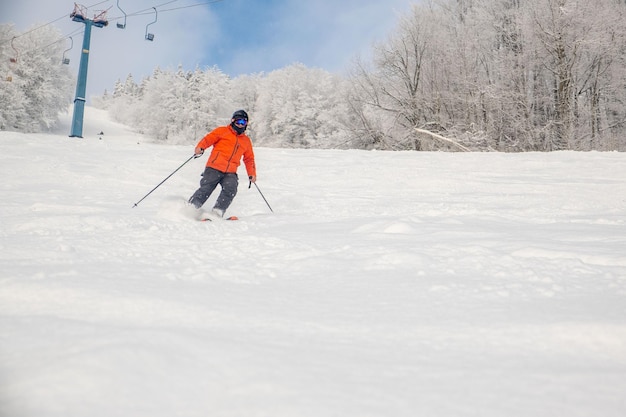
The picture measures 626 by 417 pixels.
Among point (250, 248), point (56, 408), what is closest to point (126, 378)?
point (56, 408)

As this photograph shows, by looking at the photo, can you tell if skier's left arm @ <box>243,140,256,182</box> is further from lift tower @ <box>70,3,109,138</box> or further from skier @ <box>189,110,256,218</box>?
lift tower @ <box>70,3,109,138</box>

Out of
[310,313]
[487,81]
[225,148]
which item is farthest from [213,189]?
[487,81]

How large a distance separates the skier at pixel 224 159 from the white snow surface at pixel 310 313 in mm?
658

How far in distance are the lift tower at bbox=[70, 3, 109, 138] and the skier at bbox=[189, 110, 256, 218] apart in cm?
1293

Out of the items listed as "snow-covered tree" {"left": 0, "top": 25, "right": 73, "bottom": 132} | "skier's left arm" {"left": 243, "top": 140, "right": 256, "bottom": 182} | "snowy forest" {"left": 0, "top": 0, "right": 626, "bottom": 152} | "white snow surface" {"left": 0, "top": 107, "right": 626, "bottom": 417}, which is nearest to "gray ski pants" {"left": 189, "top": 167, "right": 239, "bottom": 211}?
"skier's left arm" {"left": 243, "top": 140, "right": 256, "bottom": 182}

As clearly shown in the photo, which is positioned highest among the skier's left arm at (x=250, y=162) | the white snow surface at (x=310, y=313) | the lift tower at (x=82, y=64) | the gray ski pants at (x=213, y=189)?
the lift tower at (x=82, y=64)

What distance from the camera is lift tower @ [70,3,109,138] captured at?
15938 mm

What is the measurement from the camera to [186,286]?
2.16 m

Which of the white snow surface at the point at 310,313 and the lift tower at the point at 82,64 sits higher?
the lift tower at the point at 82,64

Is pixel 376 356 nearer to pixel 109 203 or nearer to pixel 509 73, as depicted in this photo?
pixel 109 203

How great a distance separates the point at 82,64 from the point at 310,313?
60.8ft

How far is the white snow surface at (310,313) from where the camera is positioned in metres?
1.08

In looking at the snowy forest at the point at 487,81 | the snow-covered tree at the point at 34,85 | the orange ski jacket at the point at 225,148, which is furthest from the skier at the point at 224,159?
the snow-covered tree at the point at 34,85

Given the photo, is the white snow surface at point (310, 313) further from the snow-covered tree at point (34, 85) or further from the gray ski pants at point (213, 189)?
the snow-covered tree at point (34, 85)
